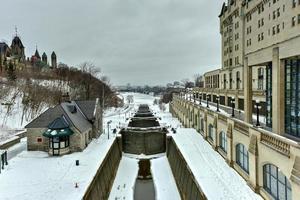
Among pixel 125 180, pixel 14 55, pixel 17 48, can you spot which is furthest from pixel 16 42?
pixel 125 180

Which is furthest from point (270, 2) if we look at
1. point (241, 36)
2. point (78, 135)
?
point (78, 135)

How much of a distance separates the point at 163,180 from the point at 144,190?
2.03 m

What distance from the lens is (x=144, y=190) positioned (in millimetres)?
26469

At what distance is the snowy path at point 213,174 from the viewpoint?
15.9m

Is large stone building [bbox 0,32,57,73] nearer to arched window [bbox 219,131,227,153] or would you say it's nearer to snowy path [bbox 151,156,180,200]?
snowy path [bbox 151,156,180,200]

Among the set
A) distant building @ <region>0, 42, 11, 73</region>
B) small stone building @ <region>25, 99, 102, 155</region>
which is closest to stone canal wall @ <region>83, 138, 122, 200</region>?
small stone building @ <region>25, 99, 102, 155</region>

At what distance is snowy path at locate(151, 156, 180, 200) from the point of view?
23141 millimetres

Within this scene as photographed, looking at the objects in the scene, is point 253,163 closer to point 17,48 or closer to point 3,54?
point 3,54

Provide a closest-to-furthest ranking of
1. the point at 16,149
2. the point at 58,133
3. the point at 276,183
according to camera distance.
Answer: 1. the point at 276,183
2. the point at 58,133
3. the point at 16,149

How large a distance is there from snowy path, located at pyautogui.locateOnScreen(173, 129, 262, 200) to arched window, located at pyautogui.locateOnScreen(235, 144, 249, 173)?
74 centimetres

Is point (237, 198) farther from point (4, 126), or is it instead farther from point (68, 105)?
point (4, 126)

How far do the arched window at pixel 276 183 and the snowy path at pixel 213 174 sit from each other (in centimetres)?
97

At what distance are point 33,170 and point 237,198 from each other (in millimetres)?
15555

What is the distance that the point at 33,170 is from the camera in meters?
22.1
